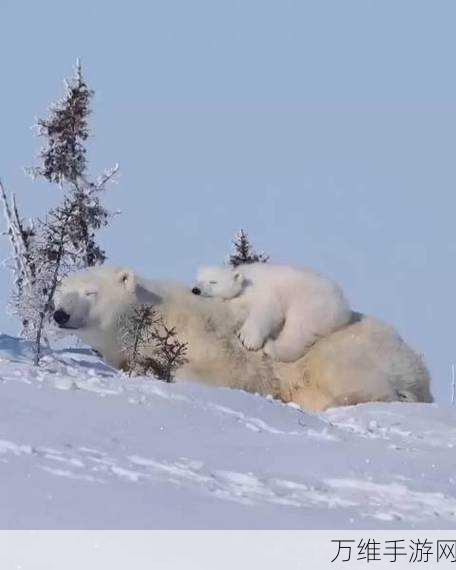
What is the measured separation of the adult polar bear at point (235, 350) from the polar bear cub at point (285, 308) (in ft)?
0.40

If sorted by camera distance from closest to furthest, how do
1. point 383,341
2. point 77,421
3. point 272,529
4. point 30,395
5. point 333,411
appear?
point 272,529
point 77,421
point 30,395
point 333,411
point 383,341

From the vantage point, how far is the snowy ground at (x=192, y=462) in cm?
520

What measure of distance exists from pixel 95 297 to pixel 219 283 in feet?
4.66

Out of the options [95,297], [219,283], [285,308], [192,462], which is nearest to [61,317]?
[95,297]

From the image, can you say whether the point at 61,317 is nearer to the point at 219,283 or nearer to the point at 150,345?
the point at 150,345

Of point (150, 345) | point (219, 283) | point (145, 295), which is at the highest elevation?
point (219, 283)

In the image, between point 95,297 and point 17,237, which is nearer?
point 95,297

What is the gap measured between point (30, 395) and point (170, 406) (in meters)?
0.94

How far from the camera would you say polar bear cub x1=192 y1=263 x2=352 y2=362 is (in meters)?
13.4

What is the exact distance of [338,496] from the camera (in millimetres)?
6133

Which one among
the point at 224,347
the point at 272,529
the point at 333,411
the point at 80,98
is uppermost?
the point at 80,98

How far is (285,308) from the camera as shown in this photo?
13539mm
